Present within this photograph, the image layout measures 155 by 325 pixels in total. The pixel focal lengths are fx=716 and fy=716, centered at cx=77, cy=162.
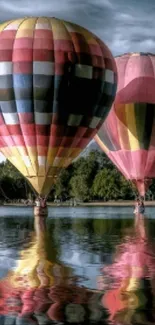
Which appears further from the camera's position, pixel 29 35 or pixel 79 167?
pixel 79 167

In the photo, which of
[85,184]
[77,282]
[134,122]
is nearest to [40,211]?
[134,122]

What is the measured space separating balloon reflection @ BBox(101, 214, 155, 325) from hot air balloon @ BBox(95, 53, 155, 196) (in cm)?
2469

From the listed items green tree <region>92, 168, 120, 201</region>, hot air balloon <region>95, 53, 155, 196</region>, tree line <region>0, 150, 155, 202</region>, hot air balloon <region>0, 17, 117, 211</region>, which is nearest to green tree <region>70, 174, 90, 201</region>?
tree line <region>0, 150, 155, 202</region>

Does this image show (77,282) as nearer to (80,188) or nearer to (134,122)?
(134,122)

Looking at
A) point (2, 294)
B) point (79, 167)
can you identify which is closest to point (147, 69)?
point (2, 294)

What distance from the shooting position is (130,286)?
14.4 meters

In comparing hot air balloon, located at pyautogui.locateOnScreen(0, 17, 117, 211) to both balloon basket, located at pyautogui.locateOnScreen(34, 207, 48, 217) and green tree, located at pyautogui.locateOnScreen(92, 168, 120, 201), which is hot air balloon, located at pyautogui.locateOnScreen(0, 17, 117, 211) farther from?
green tree, located at pyautogui.locateOnScreen(92, 168, 120, 201)

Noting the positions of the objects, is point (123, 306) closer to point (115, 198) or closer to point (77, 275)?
point (77, 275)

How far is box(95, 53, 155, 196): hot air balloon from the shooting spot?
47000mm

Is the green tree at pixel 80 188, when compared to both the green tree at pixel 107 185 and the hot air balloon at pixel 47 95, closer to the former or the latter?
the green tree at pixel 107 185

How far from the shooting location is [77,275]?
1617cm

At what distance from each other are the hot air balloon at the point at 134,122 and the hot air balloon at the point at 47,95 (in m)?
8.69

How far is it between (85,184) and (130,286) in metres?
104

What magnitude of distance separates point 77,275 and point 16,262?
3.06 m
